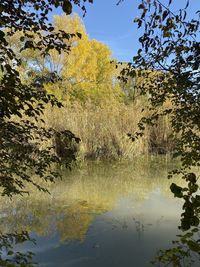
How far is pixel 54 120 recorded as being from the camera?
40.4 feet

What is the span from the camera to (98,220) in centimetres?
582

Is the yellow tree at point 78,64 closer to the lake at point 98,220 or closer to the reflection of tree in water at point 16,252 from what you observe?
the lake at point 98,220

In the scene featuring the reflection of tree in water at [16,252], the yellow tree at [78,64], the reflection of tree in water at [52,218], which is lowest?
the reflection of tree in water at [52,218]

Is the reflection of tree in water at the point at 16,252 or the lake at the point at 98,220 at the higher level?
the reflection of tree in water at the point at 16,252

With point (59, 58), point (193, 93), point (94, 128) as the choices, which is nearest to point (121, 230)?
point (193, 93)

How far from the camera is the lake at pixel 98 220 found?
445 cm

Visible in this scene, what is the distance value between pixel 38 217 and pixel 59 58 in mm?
21253

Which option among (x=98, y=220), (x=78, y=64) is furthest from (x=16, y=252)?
(x=78, y=64)

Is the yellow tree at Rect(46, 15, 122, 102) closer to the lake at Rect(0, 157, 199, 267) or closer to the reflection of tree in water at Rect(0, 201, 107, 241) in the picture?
the lake at Rect(0, 157, 199, 267)

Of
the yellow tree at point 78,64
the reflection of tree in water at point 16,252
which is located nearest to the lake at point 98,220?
the reflection of tree in water at point 16,252

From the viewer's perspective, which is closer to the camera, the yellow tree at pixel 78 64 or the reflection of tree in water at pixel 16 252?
the reflection of tree in water at pixel 16 252

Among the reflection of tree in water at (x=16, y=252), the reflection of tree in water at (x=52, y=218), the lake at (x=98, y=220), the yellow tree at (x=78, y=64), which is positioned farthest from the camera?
the yellow tree at (x=78, y=64)

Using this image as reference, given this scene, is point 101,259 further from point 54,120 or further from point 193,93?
point 54,120

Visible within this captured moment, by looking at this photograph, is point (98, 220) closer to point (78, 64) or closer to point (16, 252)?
point (16, 252)
